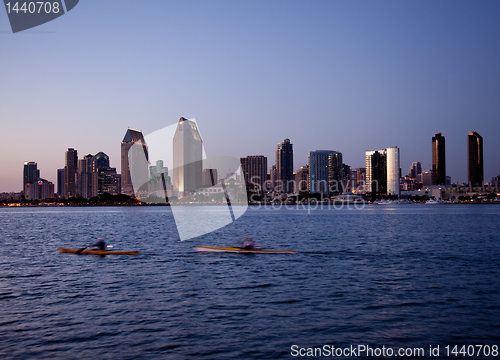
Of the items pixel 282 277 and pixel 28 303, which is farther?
pixel 282 277

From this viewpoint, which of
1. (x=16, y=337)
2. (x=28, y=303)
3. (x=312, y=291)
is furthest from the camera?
(x=312, y=291)

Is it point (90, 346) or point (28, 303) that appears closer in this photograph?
point (90, 346)

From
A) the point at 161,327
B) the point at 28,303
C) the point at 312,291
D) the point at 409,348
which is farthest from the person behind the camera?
the point at 312,291

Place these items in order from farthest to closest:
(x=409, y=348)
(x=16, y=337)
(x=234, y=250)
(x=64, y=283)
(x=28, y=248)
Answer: (x=28, y=248) → (x=234, y=250) → (x=64, y=283) → (x=16, y=337) → (x=409, y=348)

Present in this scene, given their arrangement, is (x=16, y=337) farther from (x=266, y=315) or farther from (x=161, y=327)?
(x=266, y=315)

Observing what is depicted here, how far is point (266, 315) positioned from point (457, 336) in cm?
891

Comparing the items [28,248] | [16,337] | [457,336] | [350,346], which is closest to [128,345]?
[16,337]

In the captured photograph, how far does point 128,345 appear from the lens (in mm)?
16562

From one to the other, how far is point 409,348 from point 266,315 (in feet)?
23.4

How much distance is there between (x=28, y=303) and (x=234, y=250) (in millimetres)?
23555

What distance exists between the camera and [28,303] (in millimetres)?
23078

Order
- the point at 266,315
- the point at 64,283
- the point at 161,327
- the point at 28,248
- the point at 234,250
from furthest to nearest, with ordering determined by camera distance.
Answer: the point at 28,248 < the point at 234,250 < the point at 64,283 < the point at 266,315 < the point at 161,327

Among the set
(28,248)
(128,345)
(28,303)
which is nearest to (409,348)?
(128,345)

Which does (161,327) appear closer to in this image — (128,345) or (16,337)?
(128,345)
